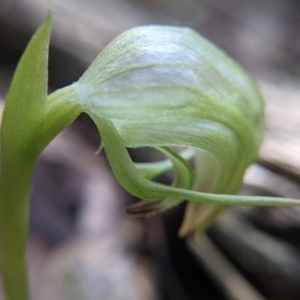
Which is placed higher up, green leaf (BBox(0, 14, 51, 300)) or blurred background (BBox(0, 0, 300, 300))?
green leaf (BBox(0, 14, 51, 300))

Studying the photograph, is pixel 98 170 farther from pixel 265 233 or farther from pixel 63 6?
pixel 265 233

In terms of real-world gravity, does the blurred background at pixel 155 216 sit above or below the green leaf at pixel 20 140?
below

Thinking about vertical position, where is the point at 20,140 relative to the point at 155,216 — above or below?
above

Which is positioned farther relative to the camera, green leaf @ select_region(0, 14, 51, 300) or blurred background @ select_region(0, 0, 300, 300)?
blurred background @ select_region(0, 0, 300, 300)

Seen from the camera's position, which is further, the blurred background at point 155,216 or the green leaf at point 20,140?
the blurred background at point 155,216
